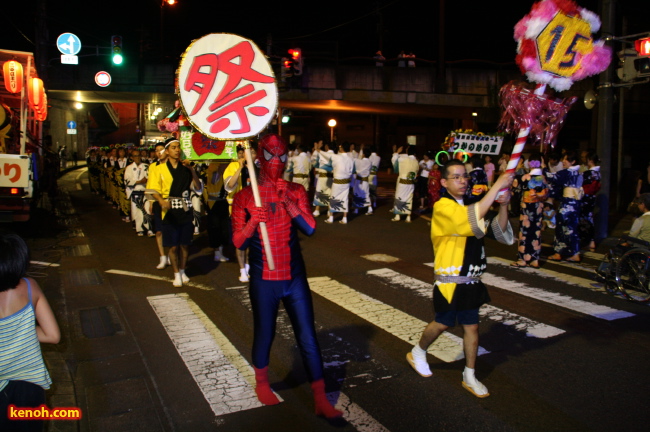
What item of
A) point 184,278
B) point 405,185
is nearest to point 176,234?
point 184,278

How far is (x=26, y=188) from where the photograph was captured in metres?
10.8

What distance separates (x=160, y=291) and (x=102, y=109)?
202ft

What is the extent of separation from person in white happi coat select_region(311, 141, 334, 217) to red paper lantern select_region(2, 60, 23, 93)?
7.12 metres

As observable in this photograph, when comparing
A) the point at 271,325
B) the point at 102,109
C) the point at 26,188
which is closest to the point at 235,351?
the point at 271,325

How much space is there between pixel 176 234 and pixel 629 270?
19.3 ft

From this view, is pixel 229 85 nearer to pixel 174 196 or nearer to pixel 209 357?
pixel 209 357

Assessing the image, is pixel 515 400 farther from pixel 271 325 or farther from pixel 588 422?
pixel 271 325

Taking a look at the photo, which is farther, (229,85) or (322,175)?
(322,175)

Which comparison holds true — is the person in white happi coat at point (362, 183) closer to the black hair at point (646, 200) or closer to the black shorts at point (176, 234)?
the black shorts at point (176, 234)

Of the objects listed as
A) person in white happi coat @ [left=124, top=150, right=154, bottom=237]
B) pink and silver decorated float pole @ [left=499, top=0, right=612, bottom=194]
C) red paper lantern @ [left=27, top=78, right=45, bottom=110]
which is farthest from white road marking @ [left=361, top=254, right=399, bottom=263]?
red paper lantern @ [left=27, top=78, right=45, bottom=110]

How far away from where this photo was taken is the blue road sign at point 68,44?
24375 millimetres

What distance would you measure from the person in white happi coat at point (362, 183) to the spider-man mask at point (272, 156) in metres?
11.9

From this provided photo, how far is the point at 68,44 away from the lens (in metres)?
24.4

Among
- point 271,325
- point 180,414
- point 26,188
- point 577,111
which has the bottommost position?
point 180,414
